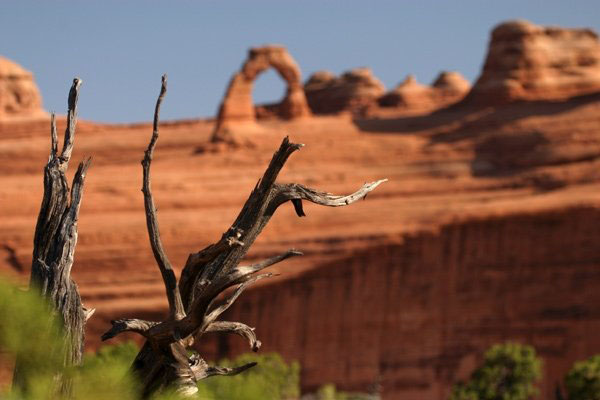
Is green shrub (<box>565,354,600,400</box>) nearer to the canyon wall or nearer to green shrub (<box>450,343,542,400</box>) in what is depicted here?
green shrub (<box>450,343,542,400</box>)

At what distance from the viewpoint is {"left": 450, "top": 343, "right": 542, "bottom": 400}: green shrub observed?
1148 inches

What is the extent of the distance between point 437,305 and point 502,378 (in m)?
7.47

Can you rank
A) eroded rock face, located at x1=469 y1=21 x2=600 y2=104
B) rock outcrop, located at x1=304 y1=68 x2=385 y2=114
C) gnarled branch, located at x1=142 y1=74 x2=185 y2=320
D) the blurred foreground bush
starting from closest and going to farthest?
1. the blurred foreground bush
2. gnarled branch, located at x1=142 y1=74 x2=185 y2=320
3. eroded rock face, located at x1=469 y1=21 x2=600 y2=104
4. rock outcrop, located at x1=304 y1=68 x2=385 y2=114

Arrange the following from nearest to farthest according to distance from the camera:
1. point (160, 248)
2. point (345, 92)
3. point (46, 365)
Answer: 1. point (46, 365)
2. point (160, 248)
3. point (345, 92)

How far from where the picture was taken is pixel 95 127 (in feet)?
169

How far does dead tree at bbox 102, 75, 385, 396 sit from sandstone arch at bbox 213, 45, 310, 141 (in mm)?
36362

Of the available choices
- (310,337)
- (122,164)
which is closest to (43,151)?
(122,164)

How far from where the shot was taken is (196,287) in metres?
5.68

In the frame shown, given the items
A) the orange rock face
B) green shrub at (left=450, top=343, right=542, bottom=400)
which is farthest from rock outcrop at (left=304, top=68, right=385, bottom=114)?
green shrub at (left=450, top=343, right=542, bottom=400)

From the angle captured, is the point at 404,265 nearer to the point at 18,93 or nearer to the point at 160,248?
the point at 18,93

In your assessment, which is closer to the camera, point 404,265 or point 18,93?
point 404,265

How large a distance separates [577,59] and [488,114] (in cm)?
440

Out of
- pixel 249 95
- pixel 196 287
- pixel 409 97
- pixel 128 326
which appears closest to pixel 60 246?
pixel 128 326

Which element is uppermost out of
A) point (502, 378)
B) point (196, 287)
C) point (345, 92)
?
point (345, 92)
